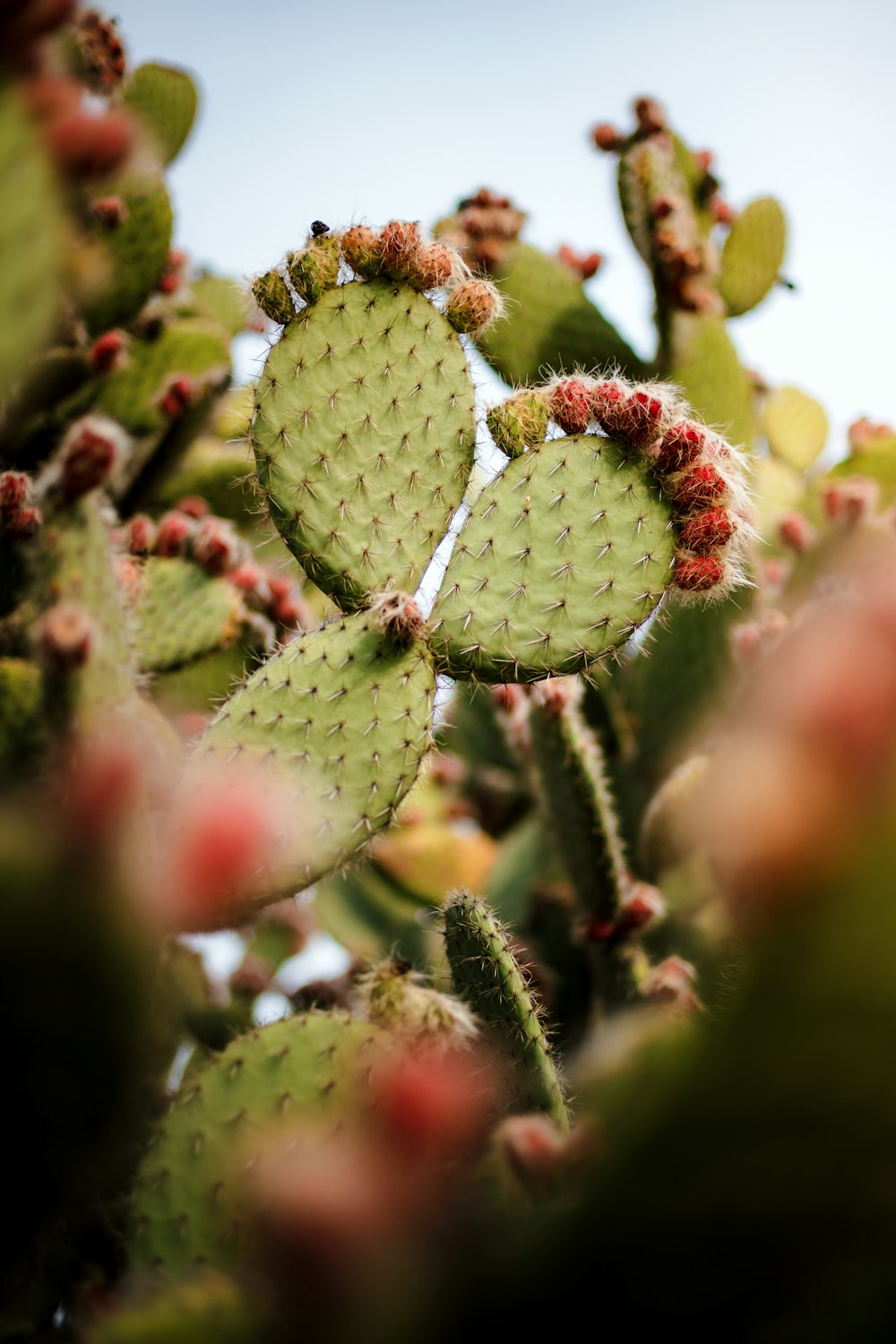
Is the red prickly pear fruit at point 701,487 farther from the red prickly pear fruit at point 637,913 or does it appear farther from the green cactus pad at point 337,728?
the red prickly pear fruit at point 637,913

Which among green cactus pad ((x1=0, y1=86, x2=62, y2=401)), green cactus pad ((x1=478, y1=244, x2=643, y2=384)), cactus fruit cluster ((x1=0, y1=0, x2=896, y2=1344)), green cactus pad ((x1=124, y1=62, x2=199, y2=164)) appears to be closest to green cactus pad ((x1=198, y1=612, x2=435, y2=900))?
cactus fruit cluster ((x1=0, y1=0, x2=896, y2=1344))

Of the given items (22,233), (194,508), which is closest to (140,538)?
(194,508)

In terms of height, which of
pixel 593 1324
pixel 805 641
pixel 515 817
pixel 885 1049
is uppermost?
pixel 805 641

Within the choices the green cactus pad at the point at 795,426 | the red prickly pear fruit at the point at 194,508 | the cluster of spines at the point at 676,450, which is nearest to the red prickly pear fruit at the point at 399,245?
the cluster of spines at the point at 676,450

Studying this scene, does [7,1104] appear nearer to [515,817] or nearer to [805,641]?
[805,641]

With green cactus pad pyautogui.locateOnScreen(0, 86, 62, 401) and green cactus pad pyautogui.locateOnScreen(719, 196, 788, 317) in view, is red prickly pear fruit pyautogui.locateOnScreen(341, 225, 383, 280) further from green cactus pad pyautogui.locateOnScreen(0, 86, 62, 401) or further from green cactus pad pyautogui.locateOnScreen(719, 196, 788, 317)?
green cactus pad pyautogui.locateOnScreen(719, 196, 788, 317)

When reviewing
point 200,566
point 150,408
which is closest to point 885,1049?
point 200,566

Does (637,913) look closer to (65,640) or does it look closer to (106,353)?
(65,640)
